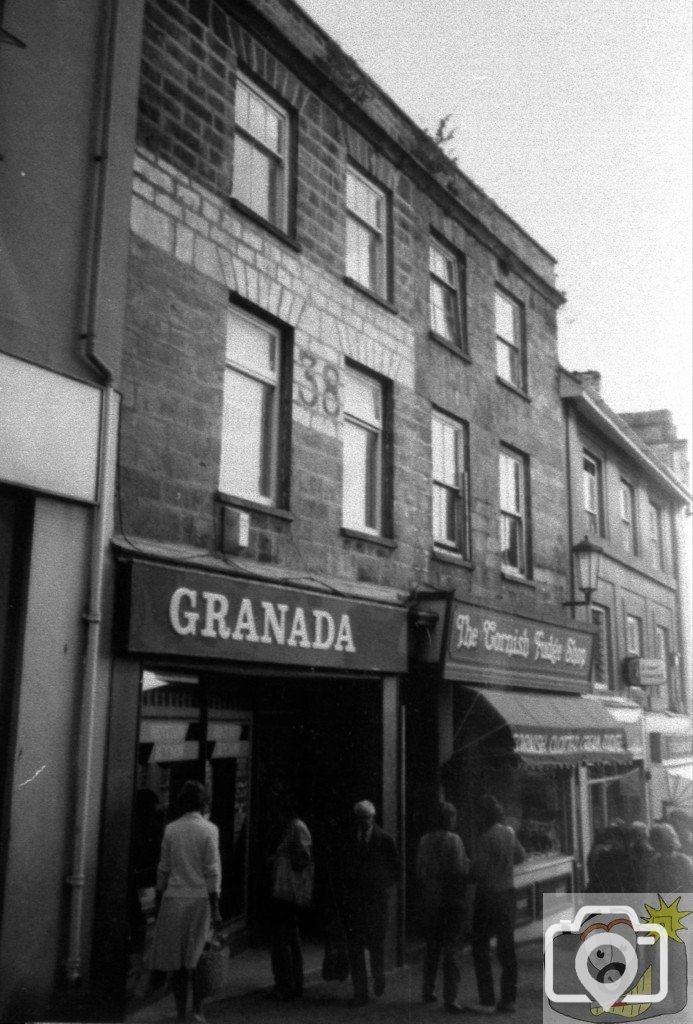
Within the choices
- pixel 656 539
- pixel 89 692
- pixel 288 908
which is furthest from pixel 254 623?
pixel 656 539

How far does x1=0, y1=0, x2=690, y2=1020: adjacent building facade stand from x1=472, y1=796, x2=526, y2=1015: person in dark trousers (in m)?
1.77

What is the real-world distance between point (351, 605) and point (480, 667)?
3107mm

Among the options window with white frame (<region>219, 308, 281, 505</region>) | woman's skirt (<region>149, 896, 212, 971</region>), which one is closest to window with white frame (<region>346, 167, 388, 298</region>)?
window with white frame (<region>219, 308, 281, 505</region>)

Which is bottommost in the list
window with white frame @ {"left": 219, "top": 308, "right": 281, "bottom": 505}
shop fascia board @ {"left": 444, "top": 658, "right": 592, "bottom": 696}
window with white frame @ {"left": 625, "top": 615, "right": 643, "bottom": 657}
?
shop fascia board @ {"left": 444, "top": 658, "right": 592, "bottom": 696}

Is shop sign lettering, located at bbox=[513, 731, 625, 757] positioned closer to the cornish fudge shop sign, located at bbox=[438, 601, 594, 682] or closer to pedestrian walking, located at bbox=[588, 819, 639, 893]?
the cornish fudge shop sign, located at bbox=[438, 601, 594, 682]

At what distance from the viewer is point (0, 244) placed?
24.6 ft

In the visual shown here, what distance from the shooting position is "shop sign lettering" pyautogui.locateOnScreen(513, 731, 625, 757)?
1246cm

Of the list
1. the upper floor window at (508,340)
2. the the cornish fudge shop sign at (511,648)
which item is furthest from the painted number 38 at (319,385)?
the upper floor window at (508,340)

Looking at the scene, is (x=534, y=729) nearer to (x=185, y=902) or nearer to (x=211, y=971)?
(x=211, y=971)

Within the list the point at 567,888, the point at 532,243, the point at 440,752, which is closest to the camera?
the point at 440,752

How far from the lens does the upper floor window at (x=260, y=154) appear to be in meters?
10.5

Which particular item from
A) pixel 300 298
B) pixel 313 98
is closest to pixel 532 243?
pixel 313 98

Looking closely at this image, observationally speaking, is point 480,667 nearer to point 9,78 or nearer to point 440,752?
point 440,752

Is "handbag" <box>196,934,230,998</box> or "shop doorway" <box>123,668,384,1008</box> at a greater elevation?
"shop doorway" <box>123,668,384,1008</box>
